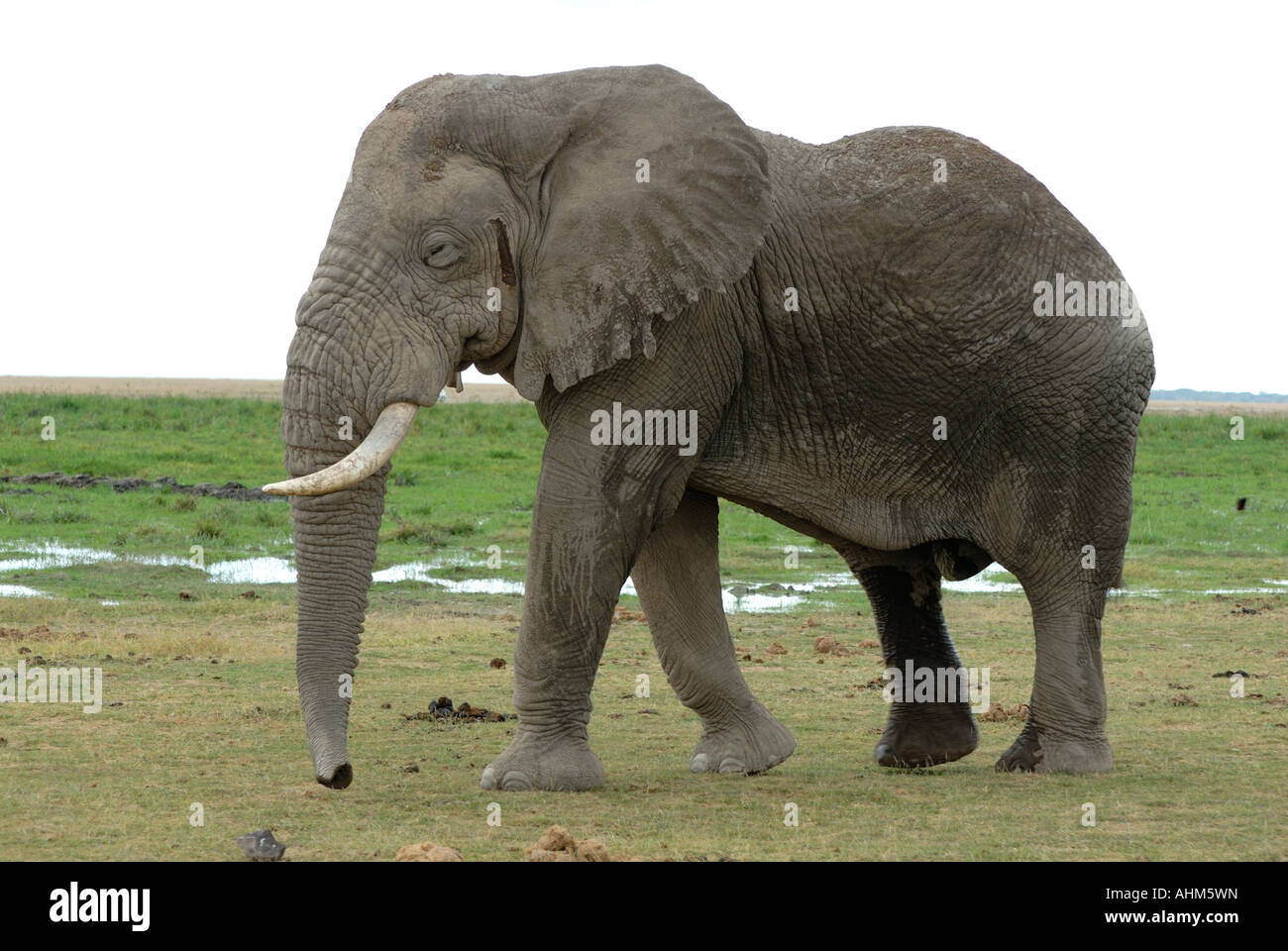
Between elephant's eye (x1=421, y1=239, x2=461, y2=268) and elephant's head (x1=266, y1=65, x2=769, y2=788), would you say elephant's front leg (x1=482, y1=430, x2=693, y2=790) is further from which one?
elephant's eye (x1=421, y1=239, x2=461, y2=268)

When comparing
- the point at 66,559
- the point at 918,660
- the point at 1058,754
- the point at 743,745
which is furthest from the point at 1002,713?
the point at 66,559

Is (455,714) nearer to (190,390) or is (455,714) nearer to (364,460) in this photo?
(364,460)

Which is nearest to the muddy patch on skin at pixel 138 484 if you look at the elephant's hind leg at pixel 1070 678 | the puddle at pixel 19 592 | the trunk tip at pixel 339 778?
the puddle at pixel 19 592

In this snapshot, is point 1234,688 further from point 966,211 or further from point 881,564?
point 966,211

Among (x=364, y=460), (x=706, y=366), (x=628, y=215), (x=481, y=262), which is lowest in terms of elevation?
(x=364, y=460)

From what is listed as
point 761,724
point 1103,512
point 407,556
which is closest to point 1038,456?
point 1103,512

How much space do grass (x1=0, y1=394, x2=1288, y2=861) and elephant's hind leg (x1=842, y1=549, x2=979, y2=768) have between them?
0.59 feet

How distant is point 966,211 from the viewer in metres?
7.83

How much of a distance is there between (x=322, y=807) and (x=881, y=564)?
10.4ft

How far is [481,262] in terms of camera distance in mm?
7211

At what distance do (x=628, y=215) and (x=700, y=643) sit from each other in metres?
2.15

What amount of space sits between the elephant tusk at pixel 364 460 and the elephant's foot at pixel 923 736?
308 centimetres

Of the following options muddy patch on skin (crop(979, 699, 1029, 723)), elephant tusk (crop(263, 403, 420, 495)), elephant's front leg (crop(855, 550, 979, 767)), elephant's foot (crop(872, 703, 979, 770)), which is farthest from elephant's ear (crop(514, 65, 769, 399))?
muddy patch on skin (crop(979, 699, 1029, 723))

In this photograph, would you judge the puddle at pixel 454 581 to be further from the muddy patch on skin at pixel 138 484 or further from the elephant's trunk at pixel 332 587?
the elephant's trunk at pixel 332 587
